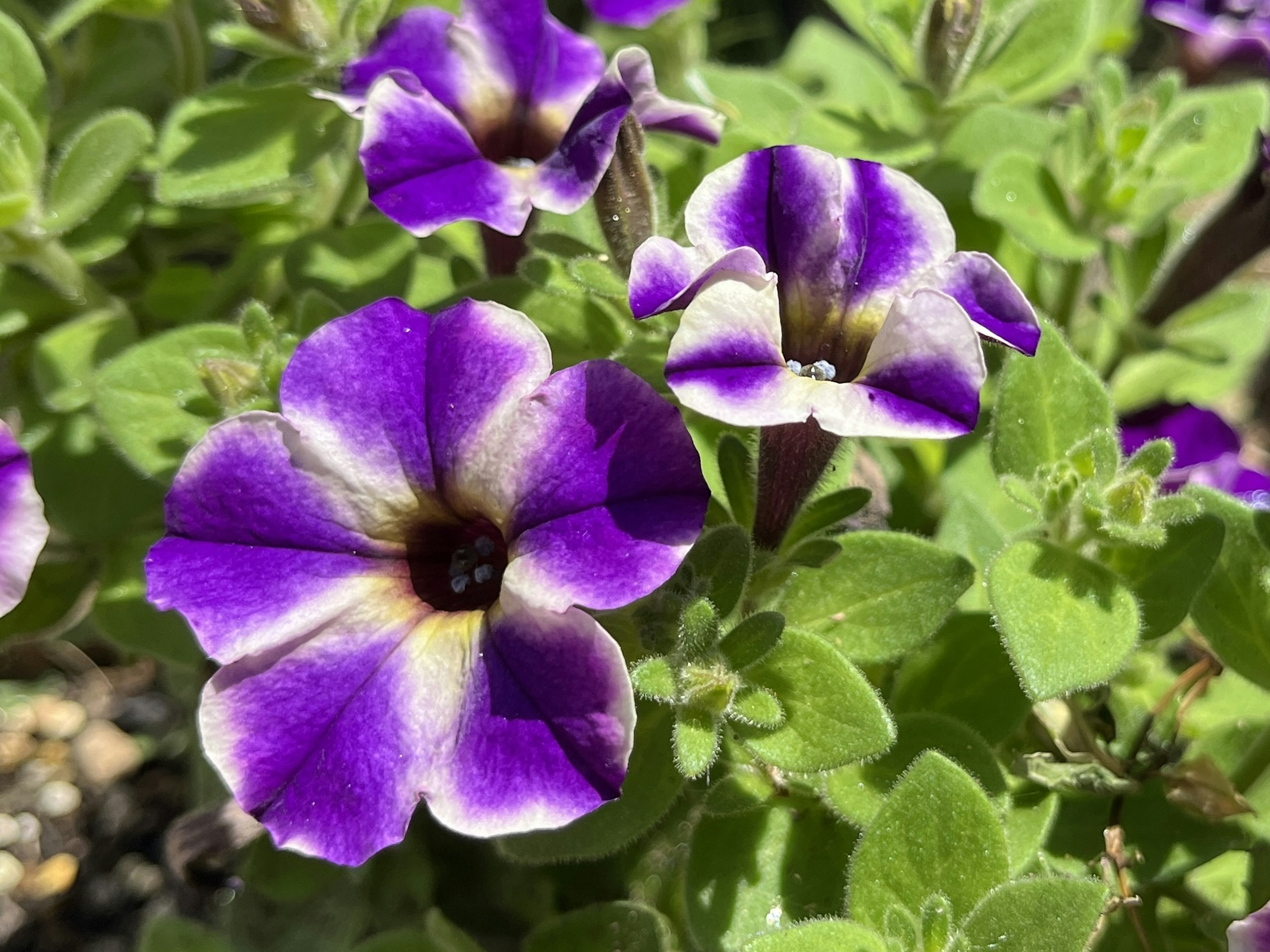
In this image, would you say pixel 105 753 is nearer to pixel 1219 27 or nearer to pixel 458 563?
pixel 458 563

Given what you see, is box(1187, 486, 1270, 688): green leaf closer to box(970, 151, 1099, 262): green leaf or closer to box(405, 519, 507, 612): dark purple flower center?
box(970, 151, 1099, 262): green leaf

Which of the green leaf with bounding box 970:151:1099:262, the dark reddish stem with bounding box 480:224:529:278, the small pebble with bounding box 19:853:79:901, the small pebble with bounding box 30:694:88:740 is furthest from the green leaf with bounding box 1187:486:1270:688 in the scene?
the small pebble with bounding box 30:694:88:740

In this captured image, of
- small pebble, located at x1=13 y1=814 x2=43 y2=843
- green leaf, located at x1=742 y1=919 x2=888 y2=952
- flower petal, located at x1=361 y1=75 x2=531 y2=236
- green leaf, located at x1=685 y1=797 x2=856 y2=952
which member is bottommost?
small pebble, located at x1=13 y1=814 x2=43 y2=843

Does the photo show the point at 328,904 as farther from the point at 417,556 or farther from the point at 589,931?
the point at 417,556

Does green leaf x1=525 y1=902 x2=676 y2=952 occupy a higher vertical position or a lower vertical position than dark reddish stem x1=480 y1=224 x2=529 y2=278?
lower

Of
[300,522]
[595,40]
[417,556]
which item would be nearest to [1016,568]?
[417,556]

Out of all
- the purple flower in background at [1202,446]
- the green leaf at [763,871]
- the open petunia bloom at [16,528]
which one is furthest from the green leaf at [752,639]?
the purple flower in background at [1202,446]

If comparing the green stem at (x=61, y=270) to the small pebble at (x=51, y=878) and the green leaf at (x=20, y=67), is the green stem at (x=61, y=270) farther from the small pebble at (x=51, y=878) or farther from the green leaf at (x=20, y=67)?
the small pebble at (x=51, y=878)
